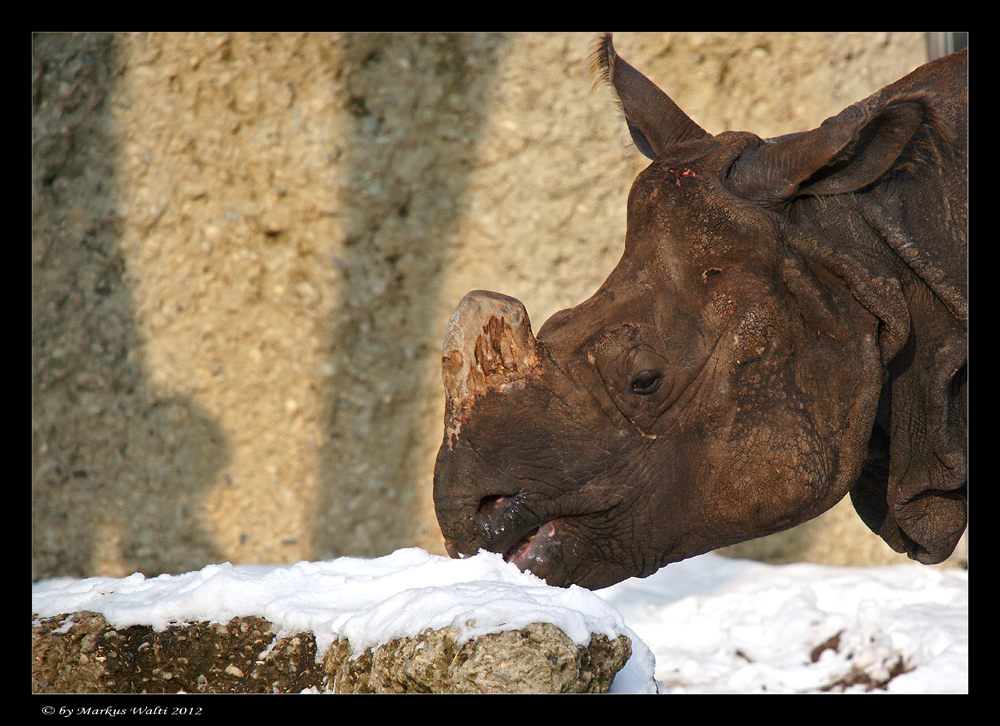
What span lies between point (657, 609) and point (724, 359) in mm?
3789

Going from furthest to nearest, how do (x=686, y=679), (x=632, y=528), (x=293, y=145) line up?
1. (x=293, y=145)
2. (x=686, y=679)
3. (x=632, y=528)

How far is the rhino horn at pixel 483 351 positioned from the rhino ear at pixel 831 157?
0.84 metres

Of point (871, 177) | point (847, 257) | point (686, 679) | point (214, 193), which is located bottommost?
point (686, 679)

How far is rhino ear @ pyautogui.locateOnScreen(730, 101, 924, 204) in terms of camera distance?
271 cm

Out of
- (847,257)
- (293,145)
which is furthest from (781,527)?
(293,145)

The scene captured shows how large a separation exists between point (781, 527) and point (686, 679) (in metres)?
2.76

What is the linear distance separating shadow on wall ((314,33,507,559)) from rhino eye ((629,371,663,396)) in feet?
13.3

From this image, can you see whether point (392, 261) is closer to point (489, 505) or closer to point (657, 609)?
point (657, 609)

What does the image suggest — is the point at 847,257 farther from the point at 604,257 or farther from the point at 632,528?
the point at 604,257

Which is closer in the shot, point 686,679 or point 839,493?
point 839,493

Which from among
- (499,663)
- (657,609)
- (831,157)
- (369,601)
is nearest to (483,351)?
(369,601)

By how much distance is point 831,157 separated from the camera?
2.70m

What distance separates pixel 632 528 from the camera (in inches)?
109

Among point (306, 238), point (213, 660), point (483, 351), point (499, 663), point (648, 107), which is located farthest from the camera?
point (306, 238)
